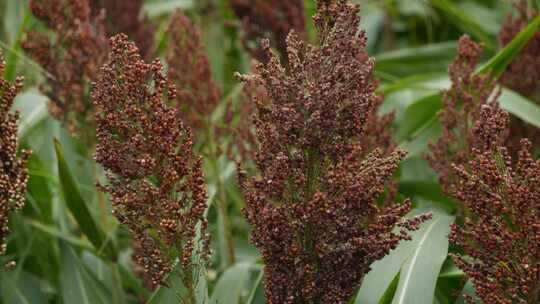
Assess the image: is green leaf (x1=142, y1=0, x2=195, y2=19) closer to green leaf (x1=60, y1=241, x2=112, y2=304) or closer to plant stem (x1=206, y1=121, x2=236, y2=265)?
plant stem (x1=206, y1=121, x2=236, y2=265)

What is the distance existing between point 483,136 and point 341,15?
18.5 inches

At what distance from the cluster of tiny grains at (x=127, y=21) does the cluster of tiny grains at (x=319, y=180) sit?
7.27ft

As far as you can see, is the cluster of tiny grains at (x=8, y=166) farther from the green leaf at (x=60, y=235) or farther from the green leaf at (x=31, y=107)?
the green leaf at (x=31, y=107)

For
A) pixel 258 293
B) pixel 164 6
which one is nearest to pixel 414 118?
pixel 258 293

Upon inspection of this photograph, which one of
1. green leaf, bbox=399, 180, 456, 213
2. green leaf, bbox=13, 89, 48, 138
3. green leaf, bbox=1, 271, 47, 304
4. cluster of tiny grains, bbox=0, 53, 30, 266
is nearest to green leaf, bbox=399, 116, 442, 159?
green leaf, bbox=399, 180, 456, 213

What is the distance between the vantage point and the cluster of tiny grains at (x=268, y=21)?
409 cm

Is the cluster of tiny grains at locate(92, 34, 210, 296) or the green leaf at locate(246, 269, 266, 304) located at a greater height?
the cluster of tiny grains at locate(92, 34, 210, 296)

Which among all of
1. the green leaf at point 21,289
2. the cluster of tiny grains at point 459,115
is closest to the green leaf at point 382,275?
the cluster of tiny grains at point 459,115

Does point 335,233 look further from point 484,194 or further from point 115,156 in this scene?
point 115,156

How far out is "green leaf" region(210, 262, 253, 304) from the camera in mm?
2939

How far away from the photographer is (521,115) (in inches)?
132

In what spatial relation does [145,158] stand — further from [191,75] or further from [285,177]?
[191,75]

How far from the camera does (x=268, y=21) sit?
4168 millimetres

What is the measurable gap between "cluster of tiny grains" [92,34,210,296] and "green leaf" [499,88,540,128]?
1.56m
